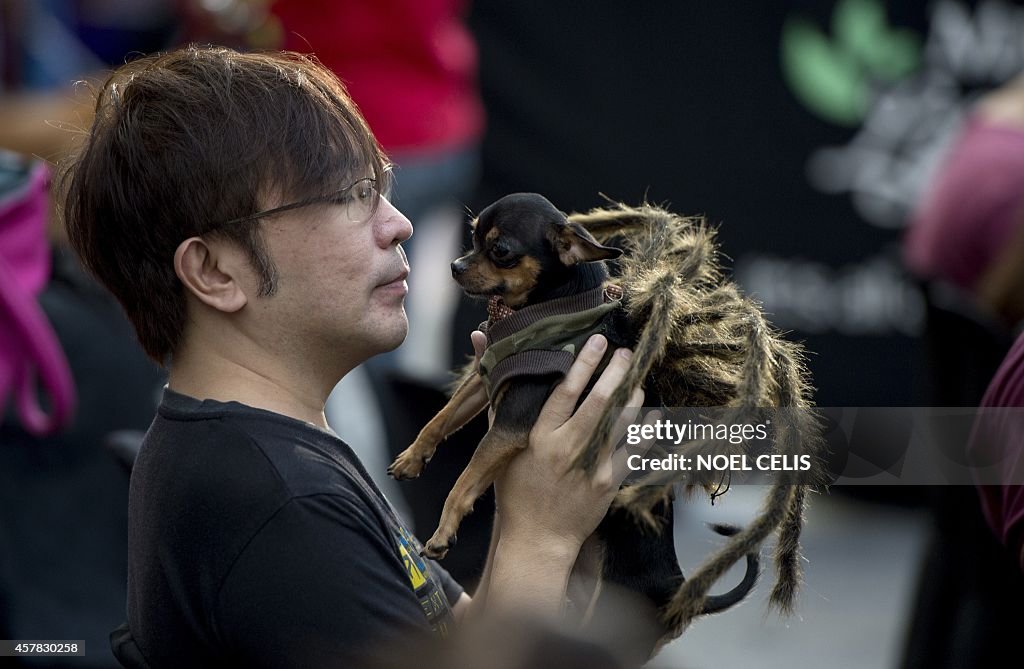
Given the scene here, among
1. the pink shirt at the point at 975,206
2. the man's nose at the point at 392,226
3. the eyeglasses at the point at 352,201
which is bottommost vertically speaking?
A: the pink shirt at the point at 975,206

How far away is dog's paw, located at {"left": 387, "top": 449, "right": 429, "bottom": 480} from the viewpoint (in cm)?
182

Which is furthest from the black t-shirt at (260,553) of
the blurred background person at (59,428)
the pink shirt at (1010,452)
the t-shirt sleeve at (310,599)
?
the pink shirt at (1010,452)

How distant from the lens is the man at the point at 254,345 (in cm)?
153

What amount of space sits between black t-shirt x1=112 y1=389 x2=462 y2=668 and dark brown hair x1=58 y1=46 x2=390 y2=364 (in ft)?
0.69

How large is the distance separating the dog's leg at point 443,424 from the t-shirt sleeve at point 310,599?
0.32 metres

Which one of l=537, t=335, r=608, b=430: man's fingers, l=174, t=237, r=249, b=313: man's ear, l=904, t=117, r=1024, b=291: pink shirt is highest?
l=174, t=237, r=249, b=313: man's ear

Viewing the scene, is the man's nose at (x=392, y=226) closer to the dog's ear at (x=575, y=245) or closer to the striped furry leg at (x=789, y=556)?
the dog's ear at (x=575, y=245)

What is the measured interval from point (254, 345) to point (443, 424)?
0.31 metres

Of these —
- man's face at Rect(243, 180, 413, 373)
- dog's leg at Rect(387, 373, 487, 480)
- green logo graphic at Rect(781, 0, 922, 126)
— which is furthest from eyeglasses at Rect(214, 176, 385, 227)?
green logo graphic at Rect(781, 0, 922, 126)

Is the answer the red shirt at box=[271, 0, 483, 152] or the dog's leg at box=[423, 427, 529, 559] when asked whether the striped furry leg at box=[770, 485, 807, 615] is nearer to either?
the dog's leg at box=[423, 427, 529, 559]

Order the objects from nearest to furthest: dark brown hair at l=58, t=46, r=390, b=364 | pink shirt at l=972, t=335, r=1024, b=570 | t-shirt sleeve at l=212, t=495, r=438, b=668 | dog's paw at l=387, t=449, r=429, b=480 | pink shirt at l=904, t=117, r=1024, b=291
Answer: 1. t-shirt sleeve at l=212, t=495, r=438, b=668
2. dark brown hair at l=58, t=46, r=390, b=364
3. dog's paw at l=387, t=449, r=429, b=480
4. pink shirt at l=972, t=335, r=1024, b=570
5. pink shirt at l=904, t=117, r=1024, b=291

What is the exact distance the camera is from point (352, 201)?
67.3 inches

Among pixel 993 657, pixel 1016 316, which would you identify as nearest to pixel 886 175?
pixel 1016 316

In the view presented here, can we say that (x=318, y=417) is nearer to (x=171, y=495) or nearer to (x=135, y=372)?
(x=171, y=495)
